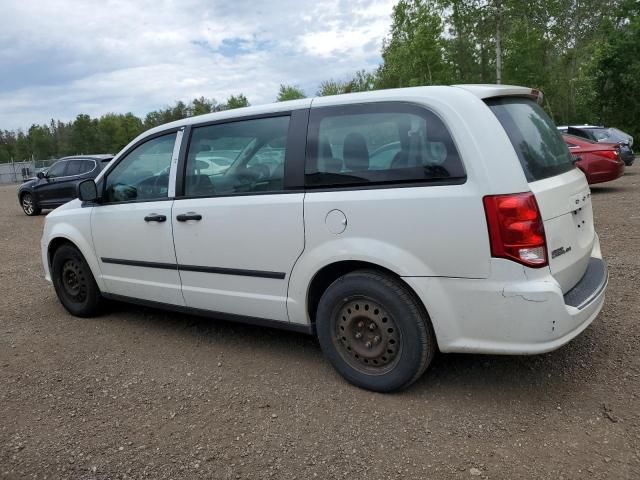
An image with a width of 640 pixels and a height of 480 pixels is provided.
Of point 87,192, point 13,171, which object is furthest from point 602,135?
point 13,171

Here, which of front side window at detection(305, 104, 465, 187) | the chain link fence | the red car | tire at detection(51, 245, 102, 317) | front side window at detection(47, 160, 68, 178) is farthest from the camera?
the chain link fence

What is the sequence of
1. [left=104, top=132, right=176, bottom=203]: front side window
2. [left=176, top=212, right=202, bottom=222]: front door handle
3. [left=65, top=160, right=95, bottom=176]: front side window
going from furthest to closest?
[left=65, top=160, right=95, bottom=176]: front side window → [left=104, top=132, right=176, bottom=203]: front side window → [left=176, top=212, right=202, bottom=222]: front door handle

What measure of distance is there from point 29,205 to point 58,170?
165 centimetres

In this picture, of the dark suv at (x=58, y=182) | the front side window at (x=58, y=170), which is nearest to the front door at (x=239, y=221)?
the dark suv at (x=58, y=182)

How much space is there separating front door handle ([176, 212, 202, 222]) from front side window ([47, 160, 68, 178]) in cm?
1287

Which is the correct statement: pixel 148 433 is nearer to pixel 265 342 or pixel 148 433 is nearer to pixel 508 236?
pixel 265 342

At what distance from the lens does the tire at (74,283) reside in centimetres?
511

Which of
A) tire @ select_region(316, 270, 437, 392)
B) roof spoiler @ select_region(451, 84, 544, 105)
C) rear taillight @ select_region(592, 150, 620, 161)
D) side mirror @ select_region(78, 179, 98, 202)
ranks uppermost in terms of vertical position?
roof spoiler @ select_region(451, 84, 544, 105)

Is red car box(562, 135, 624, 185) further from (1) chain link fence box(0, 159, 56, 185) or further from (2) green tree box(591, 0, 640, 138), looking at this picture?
(1) chain link fence box(0, 159, 56, 185)

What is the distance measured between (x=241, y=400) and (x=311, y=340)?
3.37ft

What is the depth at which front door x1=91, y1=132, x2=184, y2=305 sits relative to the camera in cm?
427

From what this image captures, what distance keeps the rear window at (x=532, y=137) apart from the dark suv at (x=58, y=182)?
42.7 ft

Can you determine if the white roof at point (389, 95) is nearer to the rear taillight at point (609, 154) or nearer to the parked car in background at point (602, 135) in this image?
the rear taillight at point (609, 154)

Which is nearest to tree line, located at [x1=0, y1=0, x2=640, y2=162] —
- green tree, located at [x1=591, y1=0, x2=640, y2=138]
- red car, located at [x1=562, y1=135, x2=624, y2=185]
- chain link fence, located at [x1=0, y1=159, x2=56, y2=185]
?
green tree, located at [x1=591, y1=0, x2=640, y2=138]
